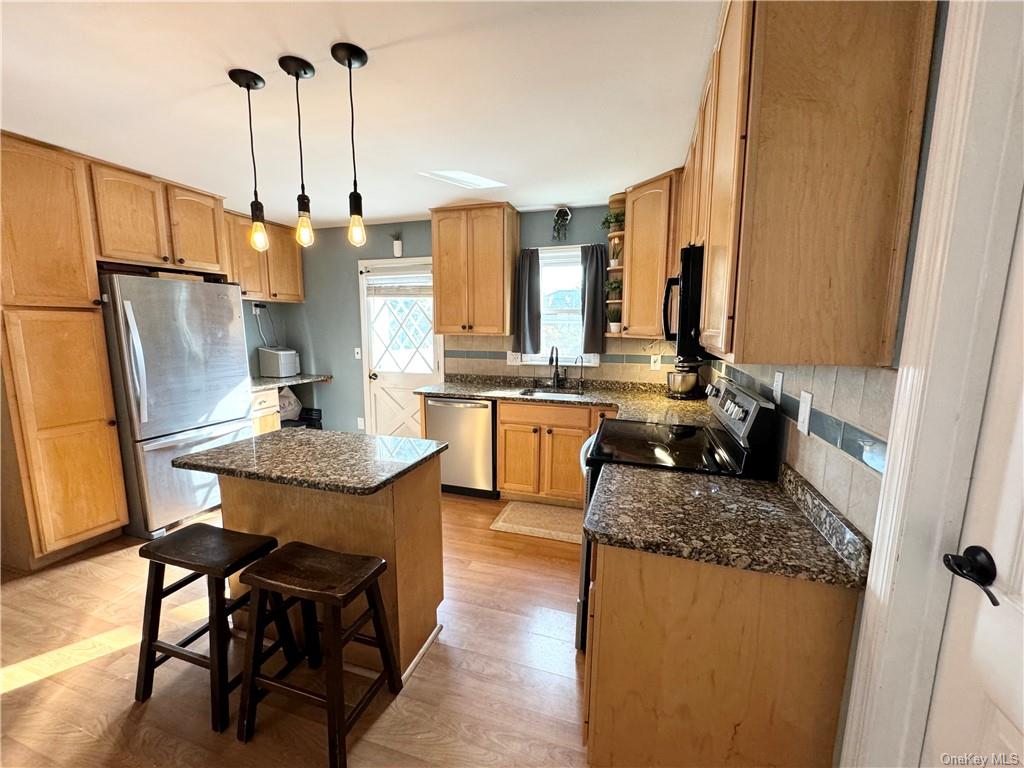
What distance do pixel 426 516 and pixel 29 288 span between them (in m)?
2.53

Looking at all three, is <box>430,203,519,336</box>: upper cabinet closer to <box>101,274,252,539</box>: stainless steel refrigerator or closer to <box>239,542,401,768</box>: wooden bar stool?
<box>101,274,252,539</box>: stainless steel refrigerator

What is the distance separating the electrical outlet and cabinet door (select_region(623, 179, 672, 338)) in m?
1.51

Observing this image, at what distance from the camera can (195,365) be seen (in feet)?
9.36

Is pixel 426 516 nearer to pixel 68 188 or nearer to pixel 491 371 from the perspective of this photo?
pixel 491 371

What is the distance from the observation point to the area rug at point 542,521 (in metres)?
2.83

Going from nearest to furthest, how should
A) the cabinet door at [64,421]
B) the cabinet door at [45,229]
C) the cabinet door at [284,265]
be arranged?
the cabinet door at [45,229] < the cabinet door at [64,421] < the cabinet door at [284,265]

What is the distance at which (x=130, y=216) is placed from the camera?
2625 millimetres

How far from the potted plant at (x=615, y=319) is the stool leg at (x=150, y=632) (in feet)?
9.53

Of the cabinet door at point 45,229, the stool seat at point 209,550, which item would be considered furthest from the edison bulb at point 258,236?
the cabinet door at point 45,229

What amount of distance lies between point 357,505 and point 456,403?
5.85 feet

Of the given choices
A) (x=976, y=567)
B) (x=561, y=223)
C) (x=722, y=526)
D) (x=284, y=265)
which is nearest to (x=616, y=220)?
(x=561, y=223)

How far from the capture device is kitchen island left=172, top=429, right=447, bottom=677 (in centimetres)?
151

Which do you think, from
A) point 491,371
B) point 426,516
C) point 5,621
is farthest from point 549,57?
point 5,621

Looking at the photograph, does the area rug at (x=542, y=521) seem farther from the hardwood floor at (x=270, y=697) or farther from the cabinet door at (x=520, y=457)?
the hardwood floor at (x=270, y=697)
